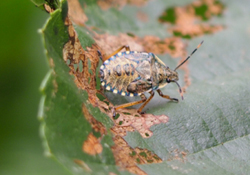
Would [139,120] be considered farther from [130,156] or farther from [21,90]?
[21,90]

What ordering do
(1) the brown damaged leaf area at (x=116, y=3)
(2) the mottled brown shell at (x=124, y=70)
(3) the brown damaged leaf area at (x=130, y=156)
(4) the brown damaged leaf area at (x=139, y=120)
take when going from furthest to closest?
(1) the brown damaged leaf area at (x=116, y=3) → (2) the mottled brown shell at (x=124, y=70) → (4) the brown damaged leaf area at (x=139, y=120) → (3) the brown damaged leaf area at (x=130, y=156)

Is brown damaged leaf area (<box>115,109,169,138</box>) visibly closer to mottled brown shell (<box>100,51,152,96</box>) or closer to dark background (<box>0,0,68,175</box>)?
mottled brown shell (<box>100,51,152,96</box>)

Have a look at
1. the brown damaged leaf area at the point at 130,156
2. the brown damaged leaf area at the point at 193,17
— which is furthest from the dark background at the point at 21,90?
the brown damaged leaf area at the point at 193,17

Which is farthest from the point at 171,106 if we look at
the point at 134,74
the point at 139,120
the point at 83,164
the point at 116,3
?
the point at 116,3

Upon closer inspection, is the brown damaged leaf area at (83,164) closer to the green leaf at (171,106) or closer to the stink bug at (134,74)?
the green leaf at (171,106)

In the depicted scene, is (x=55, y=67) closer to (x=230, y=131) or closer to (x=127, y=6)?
(x=230, y=131)

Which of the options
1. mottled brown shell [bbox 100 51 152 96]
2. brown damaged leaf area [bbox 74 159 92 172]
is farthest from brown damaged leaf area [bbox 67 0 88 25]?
brown damaged leaf area [bbox 74 159 92 172]
